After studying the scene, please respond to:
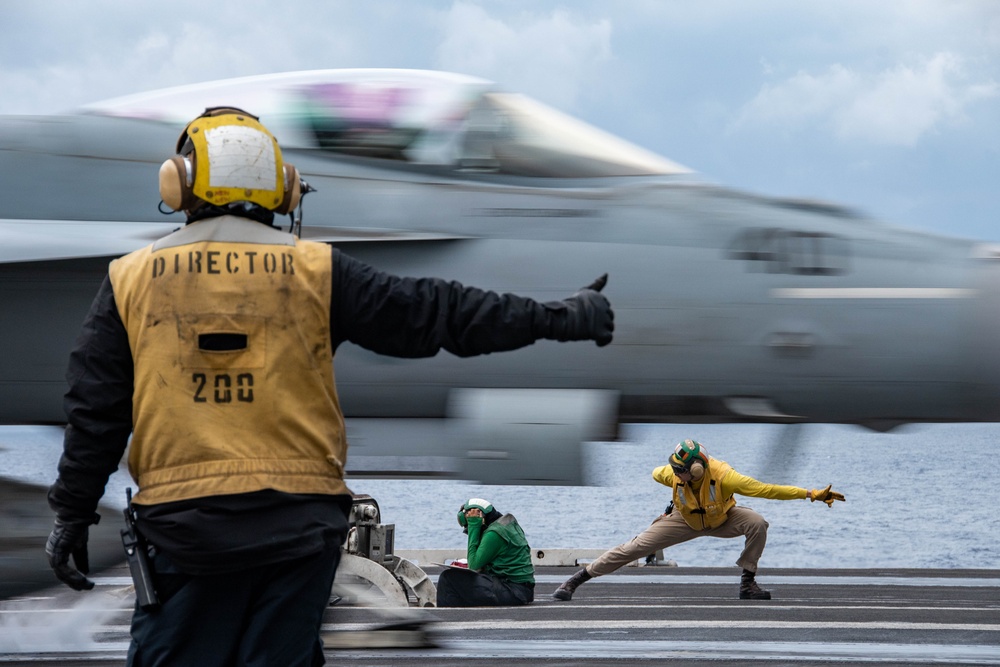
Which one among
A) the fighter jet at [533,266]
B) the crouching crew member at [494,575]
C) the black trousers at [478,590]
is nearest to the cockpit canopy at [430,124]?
A: the fighter jet at [533,266]

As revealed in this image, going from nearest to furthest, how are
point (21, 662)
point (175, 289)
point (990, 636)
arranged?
point (175, 289) < point (21, 662) < point (990, 636)

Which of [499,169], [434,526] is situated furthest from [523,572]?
[434,526]

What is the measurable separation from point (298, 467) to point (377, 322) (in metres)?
0.41

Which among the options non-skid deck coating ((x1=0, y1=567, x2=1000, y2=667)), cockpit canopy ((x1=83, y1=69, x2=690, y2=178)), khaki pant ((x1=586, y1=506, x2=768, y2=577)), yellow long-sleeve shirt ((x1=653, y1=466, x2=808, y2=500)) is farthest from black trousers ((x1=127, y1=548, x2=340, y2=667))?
khaki pant ((x1=586, y1=506, x2=768, y2=577))

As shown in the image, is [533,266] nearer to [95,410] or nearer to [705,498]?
[95,410]

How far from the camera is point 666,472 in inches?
441

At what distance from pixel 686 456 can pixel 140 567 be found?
7977mm

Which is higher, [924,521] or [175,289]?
[175,289]

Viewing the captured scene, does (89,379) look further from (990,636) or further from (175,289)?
(990,636)

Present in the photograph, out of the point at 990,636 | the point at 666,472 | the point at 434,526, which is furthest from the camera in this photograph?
the point at 434,526

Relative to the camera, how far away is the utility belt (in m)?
3.03

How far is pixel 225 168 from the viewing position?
125 inches

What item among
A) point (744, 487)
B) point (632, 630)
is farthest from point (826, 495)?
point (632, 630)

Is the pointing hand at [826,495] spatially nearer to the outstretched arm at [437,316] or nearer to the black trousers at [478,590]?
the black trousers at [478,590]
